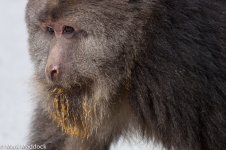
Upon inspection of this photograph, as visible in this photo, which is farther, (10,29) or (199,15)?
(10,29)

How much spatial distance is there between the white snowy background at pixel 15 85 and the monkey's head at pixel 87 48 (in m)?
0.52

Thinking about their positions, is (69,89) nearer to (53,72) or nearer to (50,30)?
(53,72)

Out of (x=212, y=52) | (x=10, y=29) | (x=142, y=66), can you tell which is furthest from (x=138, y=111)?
(x=10, y=29)

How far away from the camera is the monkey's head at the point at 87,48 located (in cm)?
389

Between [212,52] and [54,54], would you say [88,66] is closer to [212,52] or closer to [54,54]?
[54,54]

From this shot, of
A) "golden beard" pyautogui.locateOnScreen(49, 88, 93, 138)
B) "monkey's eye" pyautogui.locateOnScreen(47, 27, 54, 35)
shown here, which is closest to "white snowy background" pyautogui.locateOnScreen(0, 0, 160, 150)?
"golden beard" pyautogui.locateOnScreen(49, 88, 93, 138)

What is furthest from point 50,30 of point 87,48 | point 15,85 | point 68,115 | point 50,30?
point 15,85

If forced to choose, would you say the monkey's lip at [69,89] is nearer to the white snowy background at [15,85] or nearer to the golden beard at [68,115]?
the golden beard at [68,115]

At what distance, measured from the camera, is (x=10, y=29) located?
7.84 metres

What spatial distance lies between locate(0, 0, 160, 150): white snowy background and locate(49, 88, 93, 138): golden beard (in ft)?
1.25

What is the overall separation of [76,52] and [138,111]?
1.68 feet

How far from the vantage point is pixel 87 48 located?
3.90 metres

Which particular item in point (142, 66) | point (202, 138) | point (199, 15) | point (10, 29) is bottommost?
point (10, 29)

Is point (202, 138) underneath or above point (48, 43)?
underneath
